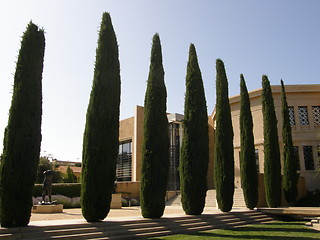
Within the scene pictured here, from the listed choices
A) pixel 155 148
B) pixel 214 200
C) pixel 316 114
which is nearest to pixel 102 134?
pixel 155 148

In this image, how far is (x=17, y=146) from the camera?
983 cm

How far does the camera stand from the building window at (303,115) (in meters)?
28.0

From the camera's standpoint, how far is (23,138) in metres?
9.98

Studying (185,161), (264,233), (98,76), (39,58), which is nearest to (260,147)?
(185,161)

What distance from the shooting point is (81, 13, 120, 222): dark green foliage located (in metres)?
11.4

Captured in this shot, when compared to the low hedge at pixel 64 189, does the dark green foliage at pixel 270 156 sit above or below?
above

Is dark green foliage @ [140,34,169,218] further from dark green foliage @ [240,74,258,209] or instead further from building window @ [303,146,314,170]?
building window @ [303,146,314,170]

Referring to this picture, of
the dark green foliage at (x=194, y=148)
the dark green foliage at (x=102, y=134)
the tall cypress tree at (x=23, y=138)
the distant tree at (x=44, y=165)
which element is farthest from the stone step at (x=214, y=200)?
the distant tree at (x=44, y=165)

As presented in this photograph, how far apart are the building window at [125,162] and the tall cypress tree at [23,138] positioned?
87.6 feet

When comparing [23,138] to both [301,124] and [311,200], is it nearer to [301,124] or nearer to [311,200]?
[311,200]

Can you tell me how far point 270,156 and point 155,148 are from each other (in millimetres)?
11005

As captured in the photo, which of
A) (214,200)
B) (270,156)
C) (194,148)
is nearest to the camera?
(194,148)

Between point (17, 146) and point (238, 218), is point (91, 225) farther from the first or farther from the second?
point (238, 218)

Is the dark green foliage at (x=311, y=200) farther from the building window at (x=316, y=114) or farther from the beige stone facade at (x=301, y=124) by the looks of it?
the building window at (x=316, y=114)
